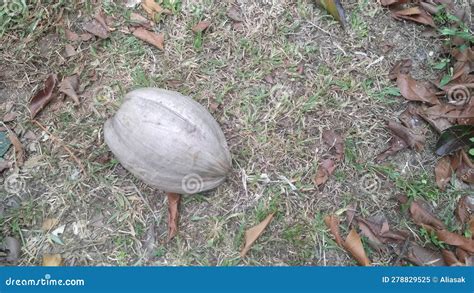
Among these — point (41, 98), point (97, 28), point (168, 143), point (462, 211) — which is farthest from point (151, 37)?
point (462, 211)

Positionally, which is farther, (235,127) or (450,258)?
(235,127)

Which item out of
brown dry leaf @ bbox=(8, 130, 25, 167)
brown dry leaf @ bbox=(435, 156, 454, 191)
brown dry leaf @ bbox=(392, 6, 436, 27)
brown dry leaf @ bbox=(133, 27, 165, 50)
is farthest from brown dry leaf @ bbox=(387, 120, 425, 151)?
brown dry leaf @ bbox=(8, 130, 25, 167)

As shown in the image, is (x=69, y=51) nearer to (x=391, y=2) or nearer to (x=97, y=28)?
(x=97, y=28)

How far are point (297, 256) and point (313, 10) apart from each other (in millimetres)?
1248

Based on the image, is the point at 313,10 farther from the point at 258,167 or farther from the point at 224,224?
the point at 224,224

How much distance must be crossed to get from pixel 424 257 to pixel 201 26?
1.49 m

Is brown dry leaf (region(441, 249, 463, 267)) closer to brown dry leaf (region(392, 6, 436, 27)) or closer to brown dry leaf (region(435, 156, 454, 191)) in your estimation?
brown dry leaf (region(435, 156, 454, 191))

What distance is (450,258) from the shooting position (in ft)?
6.70

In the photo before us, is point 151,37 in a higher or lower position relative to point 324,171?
higher

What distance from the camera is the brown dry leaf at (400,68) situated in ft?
7.90

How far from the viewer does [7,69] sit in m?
2.43

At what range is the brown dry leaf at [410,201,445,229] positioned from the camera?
6.94ft

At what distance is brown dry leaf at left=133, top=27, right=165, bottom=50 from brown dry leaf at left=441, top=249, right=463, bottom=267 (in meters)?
1.60

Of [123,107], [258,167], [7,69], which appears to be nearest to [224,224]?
[258,167]
